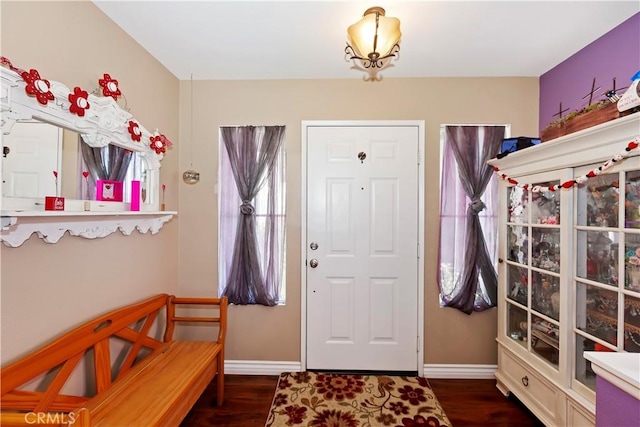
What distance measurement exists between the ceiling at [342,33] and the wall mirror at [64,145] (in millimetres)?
606

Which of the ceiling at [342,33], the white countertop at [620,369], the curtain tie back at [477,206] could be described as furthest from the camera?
the curtain tie back at [477,206]

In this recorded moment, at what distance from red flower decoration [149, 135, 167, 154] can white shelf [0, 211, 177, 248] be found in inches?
17.8

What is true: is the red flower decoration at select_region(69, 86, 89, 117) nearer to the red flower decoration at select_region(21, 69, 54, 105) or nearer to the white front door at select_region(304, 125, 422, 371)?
the red flower decoration at select_region(21, 69, 54, 105)

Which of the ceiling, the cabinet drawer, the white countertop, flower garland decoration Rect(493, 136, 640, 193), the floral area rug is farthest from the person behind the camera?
the floral area rug

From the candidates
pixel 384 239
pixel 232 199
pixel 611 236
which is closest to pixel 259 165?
pixel 232 199

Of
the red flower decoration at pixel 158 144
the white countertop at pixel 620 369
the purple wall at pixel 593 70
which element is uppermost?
the purple wall at pixel 593 70

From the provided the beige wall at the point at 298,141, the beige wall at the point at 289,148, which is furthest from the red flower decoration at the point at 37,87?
the beige wall at the point at 298,141

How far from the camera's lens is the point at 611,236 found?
57.6 inches

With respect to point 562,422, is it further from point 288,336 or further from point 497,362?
point 288,336

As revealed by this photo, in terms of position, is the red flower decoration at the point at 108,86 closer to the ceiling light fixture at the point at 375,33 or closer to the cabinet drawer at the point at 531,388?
the ceiling light fixture at the point at 375,33

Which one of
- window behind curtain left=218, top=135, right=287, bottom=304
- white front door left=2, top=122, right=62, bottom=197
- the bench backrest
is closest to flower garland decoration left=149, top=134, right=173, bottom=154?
window behind curtain left=218, top=135, right=287, bottom=304

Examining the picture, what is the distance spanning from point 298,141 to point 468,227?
1608 mm

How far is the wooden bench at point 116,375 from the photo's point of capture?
1140mm

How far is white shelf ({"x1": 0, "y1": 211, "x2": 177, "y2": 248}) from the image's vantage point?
1.15 m
